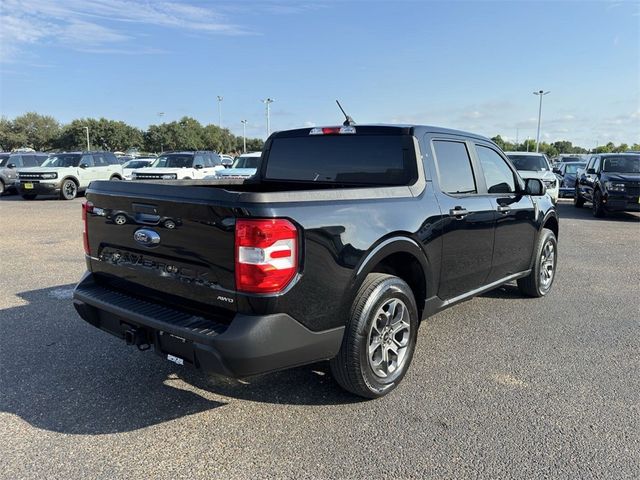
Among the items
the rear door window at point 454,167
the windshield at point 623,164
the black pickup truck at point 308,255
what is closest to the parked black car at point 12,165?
the black pickup truck at point 308,255

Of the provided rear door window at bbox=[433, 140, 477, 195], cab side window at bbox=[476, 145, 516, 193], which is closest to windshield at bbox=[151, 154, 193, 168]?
cab side window at bbox=[476, 145, 516, 193]

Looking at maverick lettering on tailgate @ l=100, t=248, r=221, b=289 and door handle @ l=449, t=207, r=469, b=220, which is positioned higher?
door handle @ l=449, t=207, r=469, b=220

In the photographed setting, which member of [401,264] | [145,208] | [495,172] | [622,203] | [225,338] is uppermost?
[495,172]

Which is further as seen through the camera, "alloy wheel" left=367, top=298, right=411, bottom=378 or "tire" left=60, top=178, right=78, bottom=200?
"tire" left=60, top=178, right=78, bottom=200

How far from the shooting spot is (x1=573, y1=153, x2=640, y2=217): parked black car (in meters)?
12.9

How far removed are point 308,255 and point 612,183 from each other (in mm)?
13106

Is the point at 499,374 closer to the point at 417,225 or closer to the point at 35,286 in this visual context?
the point at 417,225

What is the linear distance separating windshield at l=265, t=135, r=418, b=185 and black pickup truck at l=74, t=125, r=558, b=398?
0.04ft

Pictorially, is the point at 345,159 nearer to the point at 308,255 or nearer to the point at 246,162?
the point at 308,255

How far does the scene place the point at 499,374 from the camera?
3871mm

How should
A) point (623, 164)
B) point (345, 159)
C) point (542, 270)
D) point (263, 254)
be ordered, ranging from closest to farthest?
point (263, 254) → point (345, 159) → point (542, 270) → point (623, 164)

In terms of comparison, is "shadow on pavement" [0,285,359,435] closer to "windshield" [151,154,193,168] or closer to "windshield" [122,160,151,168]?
"windshield" [151,154,193,168]

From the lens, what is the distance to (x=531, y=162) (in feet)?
48.9

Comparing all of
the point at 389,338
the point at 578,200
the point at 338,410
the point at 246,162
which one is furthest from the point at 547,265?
the point at 246,162
